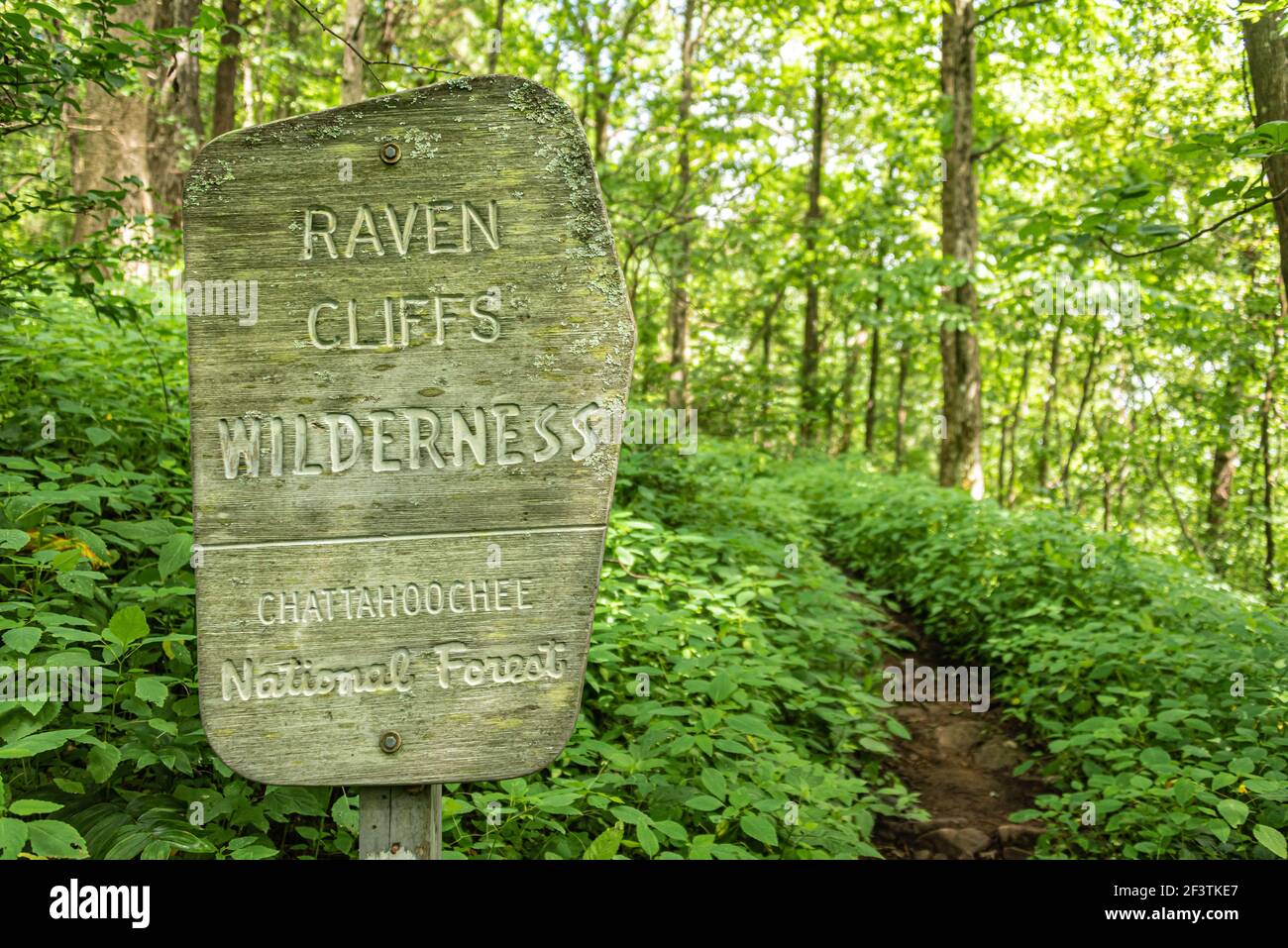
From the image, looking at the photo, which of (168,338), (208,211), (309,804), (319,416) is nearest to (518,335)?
(319,416)

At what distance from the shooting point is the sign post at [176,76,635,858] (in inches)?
71.4

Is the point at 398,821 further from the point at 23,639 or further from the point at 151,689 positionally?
the point at 23,639

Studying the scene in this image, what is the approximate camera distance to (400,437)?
72.4 inches

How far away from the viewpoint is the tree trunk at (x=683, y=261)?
407 inches

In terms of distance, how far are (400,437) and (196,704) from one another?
161 centimetres

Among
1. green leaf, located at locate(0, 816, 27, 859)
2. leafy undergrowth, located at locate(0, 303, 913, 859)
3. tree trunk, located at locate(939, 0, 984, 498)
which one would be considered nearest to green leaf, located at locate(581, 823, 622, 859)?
leafy undergrowth, located at locate(0, 303, 913, 859)

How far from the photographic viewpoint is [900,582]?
882cm

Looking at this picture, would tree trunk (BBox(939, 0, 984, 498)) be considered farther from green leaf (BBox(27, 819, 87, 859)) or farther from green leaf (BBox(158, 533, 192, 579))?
green leaf (BBox(27, 819, 87, 859))

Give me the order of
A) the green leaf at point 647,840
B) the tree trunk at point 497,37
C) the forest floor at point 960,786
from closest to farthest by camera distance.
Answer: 1. the green leaf at point 647,840
2. the forest floor at point 960,786
3. the tree trunk at point 497,37

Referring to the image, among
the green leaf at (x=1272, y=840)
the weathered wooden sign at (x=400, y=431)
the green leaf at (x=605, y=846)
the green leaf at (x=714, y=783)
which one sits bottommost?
the green leaf at (x=1272, y=840)

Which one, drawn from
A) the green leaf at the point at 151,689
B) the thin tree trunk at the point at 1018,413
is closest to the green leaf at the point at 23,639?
the green leaf at the point at 151,689

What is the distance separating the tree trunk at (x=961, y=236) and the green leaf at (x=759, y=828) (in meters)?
8.68

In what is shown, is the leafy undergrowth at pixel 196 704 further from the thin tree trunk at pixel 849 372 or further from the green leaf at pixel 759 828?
the thin tree trunk at pixel 849 372

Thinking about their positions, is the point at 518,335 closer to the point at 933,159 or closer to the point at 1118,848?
the point at 1118,848
